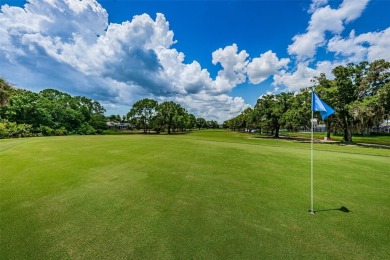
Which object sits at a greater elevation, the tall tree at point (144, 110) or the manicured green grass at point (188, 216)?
the tall tree at point (144, 110)

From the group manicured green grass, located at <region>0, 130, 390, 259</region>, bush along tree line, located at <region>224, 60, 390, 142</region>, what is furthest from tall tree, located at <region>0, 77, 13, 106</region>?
bush along tree line, located at <region>224, 60, 390, 142</region>

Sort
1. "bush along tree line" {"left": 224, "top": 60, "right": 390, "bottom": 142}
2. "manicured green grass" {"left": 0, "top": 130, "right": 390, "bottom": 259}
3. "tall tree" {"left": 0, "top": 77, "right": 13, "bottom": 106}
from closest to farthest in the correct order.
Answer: "manicured green grass" {"left": 0, "top": 130, "right": 390, "bottom": 259} < "tall tree" {"left": 0, "top": 77, "right": 13, "bottom": 106} < "bush along tree line" {"left": 224, "top": 60, "right": 390, "bottom": 142}

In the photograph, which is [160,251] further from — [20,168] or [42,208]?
[20,168]

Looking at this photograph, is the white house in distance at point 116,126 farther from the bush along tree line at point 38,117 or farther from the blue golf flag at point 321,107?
the blue golf flag at point 321,107

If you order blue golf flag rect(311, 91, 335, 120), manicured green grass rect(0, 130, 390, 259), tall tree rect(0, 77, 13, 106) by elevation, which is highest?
tall tree rect(0, 77, 13, 106)

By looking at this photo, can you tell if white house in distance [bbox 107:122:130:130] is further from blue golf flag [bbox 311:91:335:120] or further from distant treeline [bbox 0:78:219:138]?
blue golf flag [bbox 311:91:335:120]

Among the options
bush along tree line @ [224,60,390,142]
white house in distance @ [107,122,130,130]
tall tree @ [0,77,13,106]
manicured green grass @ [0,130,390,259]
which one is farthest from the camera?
white house in distance @ [107,122,130,130]

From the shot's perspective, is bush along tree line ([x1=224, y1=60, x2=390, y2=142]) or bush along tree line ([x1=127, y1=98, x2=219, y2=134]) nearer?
bush along tree line ([x1=224, y1=60, x2=390, y2=142])

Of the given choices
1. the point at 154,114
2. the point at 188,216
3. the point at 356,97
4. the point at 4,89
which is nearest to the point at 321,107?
the point at 188,216

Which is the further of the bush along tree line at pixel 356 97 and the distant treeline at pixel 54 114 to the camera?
the distant treeline at pixel 54 114

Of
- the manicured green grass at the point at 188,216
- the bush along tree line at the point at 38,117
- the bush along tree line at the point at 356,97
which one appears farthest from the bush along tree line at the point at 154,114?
the manicured green grass at the point at 188,216

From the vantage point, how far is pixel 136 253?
3.32 meters

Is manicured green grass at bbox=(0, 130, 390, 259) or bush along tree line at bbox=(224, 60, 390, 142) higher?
bush along tree line at bbox=(224, 60, 390, 142)

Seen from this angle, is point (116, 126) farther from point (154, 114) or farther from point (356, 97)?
point (356, 97)
